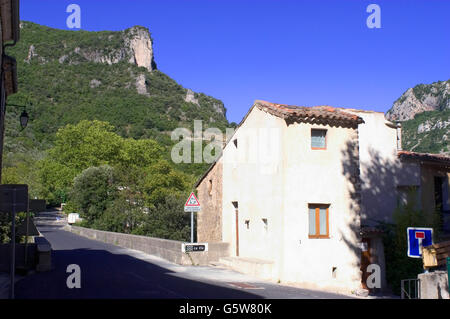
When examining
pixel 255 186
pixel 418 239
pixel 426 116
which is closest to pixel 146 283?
pixel 255 186

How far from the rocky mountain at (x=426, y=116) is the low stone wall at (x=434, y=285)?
146 feet

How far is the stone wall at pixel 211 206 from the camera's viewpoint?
21281mm

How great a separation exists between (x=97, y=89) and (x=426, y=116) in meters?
86.5

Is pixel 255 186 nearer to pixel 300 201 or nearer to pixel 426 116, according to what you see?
pixel 300 201

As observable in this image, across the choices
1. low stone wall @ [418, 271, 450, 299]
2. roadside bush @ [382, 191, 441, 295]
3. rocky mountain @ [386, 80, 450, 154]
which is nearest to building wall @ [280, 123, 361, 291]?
roadside bush @ [382, 191, 441, 295]

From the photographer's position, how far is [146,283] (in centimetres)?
1282

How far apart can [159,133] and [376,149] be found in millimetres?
85467

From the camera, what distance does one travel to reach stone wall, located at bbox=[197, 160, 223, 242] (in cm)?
2128

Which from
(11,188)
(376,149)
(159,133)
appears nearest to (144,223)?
(376,149)

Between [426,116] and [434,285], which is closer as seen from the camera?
[434,285]

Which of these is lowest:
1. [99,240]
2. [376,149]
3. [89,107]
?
[99,240]

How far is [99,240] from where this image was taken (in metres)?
33.2
